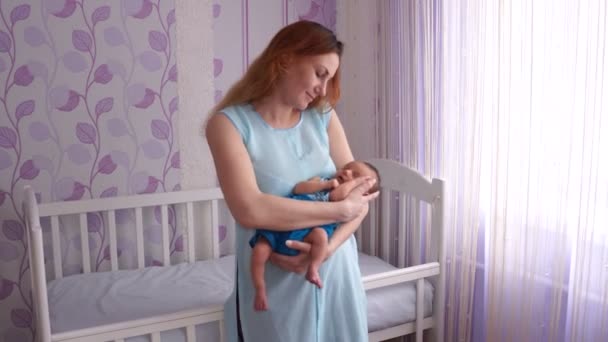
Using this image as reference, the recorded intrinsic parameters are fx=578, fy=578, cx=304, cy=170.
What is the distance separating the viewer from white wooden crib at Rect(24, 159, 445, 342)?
6.11 feet

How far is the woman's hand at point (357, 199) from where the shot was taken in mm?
1322

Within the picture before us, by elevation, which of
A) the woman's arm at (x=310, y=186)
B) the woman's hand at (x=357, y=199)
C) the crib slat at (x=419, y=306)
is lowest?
the crib slat at (x=419, y=306)

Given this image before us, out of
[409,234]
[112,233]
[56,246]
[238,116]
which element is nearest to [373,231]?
[409,234]

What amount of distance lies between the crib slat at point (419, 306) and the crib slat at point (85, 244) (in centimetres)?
132

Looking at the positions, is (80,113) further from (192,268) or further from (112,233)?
(192,268)

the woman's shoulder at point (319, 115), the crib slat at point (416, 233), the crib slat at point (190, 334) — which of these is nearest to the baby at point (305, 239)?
the woman's shoulder at point (319, 115)

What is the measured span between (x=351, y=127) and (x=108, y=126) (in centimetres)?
110

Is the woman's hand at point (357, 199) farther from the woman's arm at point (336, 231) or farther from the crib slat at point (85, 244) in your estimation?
the crib slat at point (85, 244)

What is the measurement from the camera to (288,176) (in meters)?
1.31

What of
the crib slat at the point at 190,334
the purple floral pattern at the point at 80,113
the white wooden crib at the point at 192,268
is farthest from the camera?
the purple floral pattern at the point at 80,113

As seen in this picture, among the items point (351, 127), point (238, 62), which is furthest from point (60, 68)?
point (351, 127)

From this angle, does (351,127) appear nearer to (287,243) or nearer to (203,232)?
(203,232)

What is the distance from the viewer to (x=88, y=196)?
7.82 feet

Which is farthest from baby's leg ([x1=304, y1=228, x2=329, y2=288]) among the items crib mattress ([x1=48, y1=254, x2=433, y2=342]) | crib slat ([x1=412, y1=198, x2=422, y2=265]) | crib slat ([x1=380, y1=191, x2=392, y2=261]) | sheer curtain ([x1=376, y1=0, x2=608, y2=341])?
crib slat ([x1=380, y1=191, x2=392, y2=261])
